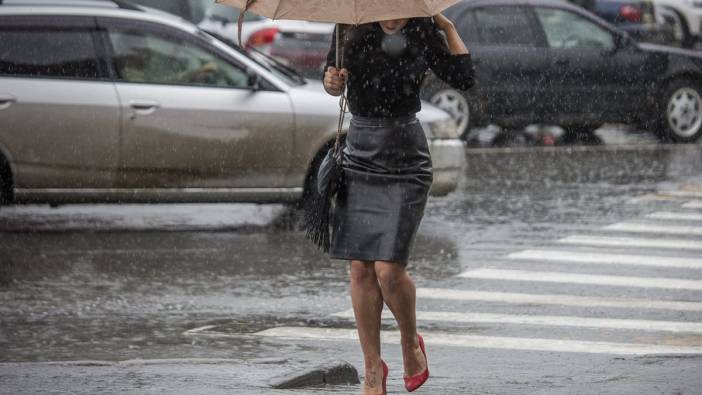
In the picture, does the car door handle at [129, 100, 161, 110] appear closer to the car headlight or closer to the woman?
the car headlight

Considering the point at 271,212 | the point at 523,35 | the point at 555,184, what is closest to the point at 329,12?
the point at 271,212

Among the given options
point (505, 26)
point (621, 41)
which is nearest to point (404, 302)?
point (505, 26)

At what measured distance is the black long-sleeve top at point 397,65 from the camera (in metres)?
5.98

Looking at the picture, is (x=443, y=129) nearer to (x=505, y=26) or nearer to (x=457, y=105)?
(x=457, y=105)

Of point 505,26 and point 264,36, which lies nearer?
point 505,26

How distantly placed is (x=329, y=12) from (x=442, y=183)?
608 centimetres

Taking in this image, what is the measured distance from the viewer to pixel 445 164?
472 inches

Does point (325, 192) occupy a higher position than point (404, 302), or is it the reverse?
point (325, 192)

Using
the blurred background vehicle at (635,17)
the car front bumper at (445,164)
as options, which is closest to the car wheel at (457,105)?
the car front bumper at (445,164)

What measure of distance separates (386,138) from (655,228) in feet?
20.7

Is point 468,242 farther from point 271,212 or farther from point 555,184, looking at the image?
point 555,184

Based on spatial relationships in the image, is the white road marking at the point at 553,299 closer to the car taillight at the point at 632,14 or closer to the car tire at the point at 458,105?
the car tire at the point at 458,105

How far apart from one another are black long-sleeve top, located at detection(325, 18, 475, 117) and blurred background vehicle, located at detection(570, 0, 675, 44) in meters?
19.2

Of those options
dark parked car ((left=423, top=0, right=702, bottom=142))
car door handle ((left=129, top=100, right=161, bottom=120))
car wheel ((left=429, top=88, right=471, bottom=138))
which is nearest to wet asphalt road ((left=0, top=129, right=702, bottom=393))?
car door handle ((left=129, top=100, right=161, bottom=120))
